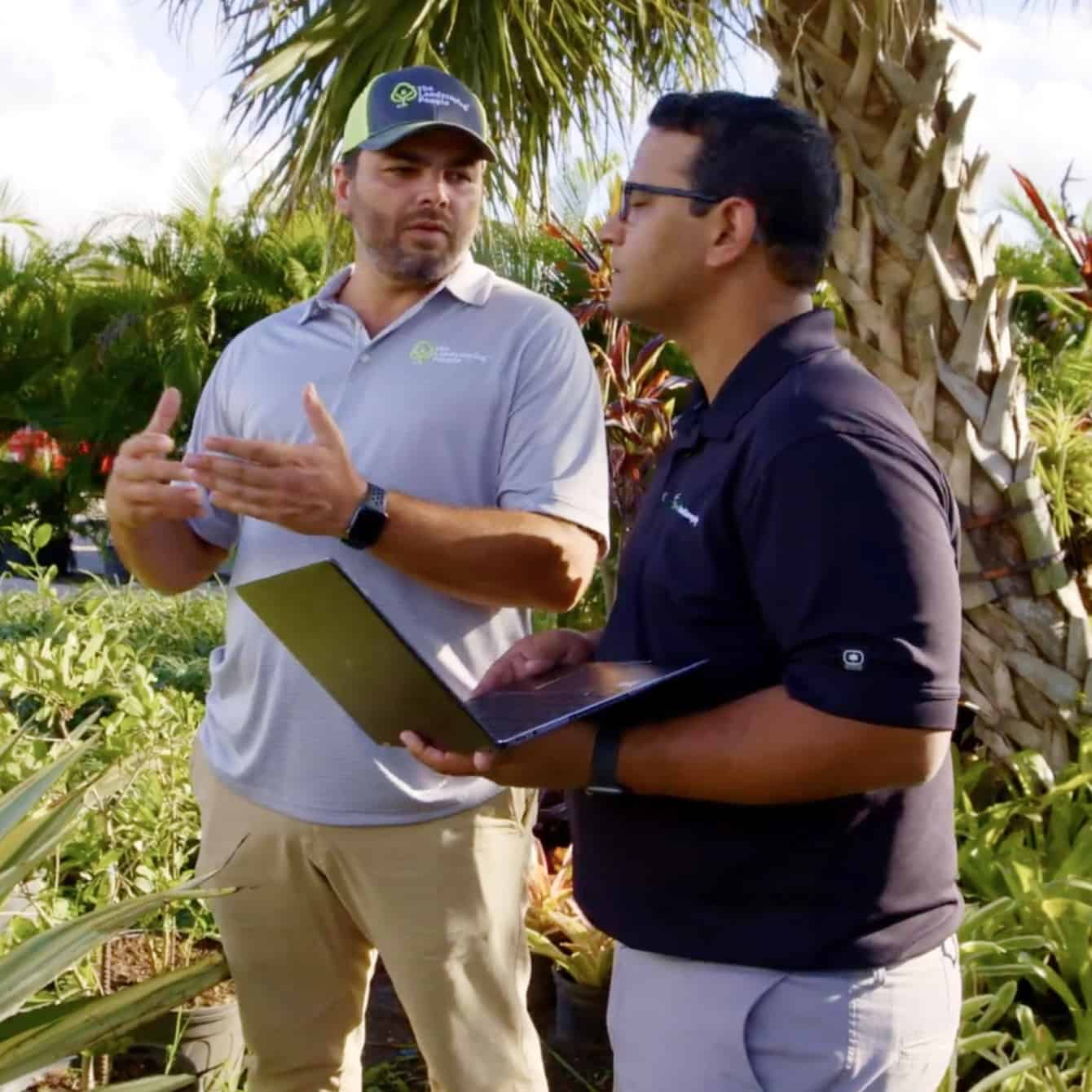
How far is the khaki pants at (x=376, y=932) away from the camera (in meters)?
2.27

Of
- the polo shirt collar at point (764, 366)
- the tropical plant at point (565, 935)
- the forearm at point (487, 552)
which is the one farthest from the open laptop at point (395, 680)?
the tropical plant at point (565, 935)

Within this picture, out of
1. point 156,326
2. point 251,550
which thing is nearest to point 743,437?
point 251,550

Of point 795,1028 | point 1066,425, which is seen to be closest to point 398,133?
point 795,1028

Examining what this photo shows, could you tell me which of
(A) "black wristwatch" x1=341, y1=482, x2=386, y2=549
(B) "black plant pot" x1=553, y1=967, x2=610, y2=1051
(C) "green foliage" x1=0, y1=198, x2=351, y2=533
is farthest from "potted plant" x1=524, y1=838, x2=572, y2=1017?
(C) "green foliage" x1=0, y1=198, x2=351, y2=533

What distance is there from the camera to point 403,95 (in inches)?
96.7

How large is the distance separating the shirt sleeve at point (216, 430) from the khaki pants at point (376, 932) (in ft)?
1.35

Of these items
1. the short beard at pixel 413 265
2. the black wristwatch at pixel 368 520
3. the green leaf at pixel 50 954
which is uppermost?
the short beard at pixel 413 265

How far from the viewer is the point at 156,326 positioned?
14539 millimetres

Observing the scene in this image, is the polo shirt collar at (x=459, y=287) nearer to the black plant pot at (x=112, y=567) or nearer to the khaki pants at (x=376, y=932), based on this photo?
the khaki pants at (x=376, y=932)

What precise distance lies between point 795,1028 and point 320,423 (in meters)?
1.06

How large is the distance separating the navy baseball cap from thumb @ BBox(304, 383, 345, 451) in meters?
0.67

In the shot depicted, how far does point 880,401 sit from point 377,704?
64cm

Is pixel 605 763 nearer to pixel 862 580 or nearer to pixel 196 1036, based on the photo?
pixel 862 580

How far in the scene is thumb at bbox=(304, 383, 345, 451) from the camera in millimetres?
1962
